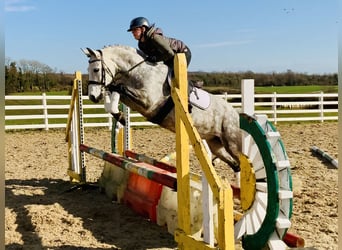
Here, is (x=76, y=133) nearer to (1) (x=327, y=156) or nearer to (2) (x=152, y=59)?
(2) (x=152, y=59)

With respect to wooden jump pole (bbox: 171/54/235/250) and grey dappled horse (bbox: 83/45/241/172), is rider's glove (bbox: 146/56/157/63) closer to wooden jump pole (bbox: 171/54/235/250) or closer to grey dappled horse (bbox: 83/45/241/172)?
grey dappled horse (bbox: 83/45/241/172)

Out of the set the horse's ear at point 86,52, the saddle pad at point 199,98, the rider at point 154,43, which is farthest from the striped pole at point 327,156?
the horse's ear at point 86,52

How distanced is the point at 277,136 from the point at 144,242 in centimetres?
139

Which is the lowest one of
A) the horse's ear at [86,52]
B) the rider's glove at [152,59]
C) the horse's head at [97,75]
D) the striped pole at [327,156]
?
the striped pole at [327,156]

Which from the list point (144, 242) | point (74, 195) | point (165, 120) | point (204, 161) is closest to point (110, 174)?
point (74, 195)

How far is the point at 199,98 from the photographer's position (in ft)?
14.0

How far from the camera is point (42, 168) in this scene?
22.6 ft

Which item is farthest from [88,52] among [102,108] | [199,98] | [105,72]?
[102,108]

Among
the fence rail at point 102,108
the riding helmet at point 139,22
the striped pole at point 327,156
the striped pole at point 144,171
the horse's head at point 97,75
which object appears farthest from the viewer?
the fence rail at point 102,108

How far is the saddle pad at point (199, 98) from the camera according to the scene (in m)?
4.20

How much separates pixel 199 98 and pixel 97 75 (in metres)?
0.97

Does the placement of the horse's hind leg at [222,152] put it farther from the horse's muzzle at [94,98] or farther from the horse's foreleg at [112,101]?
the horse's muzzle at [94,98]

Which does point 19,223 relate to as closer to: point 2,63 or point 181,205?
point 181,205

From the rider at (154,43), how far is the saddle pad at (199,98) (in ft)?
1.06
